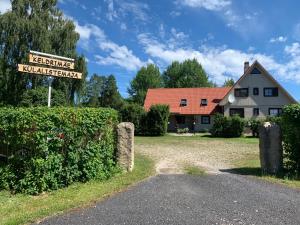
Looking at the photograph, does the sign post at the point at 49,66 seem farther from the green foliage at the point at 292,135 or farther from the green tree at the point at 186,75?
the green tree at the point at 186,75

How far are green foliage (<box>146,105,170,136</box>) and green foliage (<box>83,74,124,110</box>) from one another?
31571 millimetres

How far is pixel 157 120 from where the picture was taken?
34.0 m

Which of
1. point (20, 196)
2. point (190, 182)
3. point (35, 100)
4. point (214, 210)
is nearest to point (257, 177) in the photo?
point (190, 182)

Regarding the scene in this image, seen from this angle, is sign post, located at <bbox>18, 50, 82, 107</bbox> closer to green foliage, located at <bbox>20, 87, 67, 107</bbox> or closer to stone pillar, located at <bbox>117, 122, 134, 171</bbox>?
stone pillar, located at <bbox>117, 122, 134, 171</bbox>

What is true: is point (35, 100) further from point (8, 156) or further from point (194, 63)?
point (194, 63)

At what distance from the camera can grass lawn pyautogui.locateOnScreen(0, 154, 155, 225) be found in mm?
6691

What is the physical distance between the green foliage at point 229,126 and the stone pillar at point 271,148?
21888 mm

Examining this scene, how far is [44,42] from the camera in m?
→ 34.2

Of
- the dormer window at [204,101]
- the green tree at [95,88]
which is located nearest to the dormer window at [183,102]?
the dormer window at [204,101]

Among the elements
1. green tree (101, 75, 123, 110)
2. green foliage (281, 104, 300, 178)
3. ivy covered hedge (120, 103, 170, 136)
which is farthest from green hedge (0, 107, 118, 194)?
green tree (101, 75, 123, 110)

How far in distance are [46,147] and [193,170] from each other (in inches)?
187

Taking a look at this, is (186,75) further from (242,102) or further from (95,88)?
(242,102)

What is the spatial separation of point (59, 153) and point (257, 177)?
17.2 feet

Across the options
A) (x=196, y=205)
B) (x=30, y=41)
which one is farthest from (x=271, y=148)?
(x=30, y=41)
